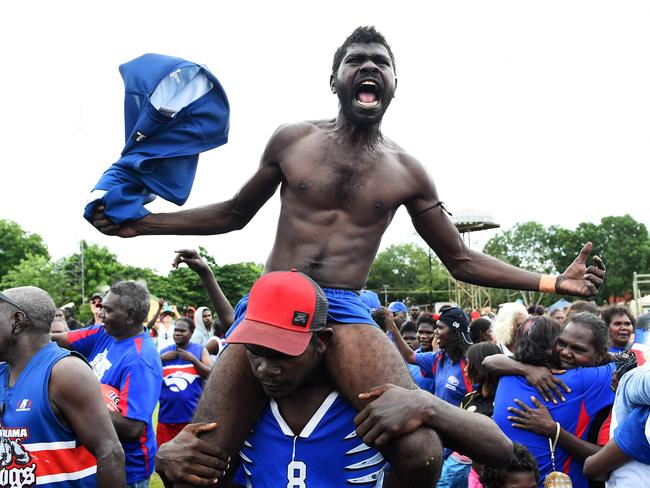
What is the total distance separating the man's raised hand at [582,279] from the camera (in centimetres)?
325

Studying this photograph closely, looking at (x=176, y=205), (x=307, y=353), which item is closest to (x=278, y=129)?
(x=176, y=205)

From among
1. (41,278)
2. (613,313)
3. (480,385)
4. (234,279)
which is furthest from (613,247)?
(480,385)

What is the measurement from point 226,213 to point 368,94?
0.98 meters

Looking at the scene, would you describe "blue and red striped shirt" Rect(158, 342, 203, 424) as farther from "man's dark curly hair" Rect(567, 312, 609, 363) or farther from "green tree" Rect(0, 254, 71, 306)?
"green tree" Rect(0, 254, 71, 306)

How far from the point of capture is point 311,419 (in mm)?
2844

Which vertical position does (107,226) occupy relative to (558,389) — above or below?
above

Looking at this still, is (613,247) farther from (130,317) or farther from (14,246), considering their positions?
(130,317)

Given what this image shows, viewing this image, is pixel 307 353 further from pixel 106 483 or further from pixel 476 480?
pixel 476 480

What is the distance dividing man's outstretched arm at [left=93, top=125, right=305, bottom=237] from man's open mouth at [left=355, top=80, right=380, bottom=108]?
35 centimetres

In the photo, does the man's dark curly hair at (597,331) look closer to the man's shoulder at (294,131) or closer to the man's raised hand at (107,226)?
the man's shoulder at (294,131)

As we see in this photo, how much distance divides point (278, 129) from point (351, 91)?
44 cm

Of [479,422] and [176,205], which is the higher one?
[176,205]

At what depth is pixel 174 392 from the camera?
7.56m

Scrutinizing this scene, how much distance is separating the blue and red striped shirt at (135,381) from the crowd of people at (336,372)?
0.92m
